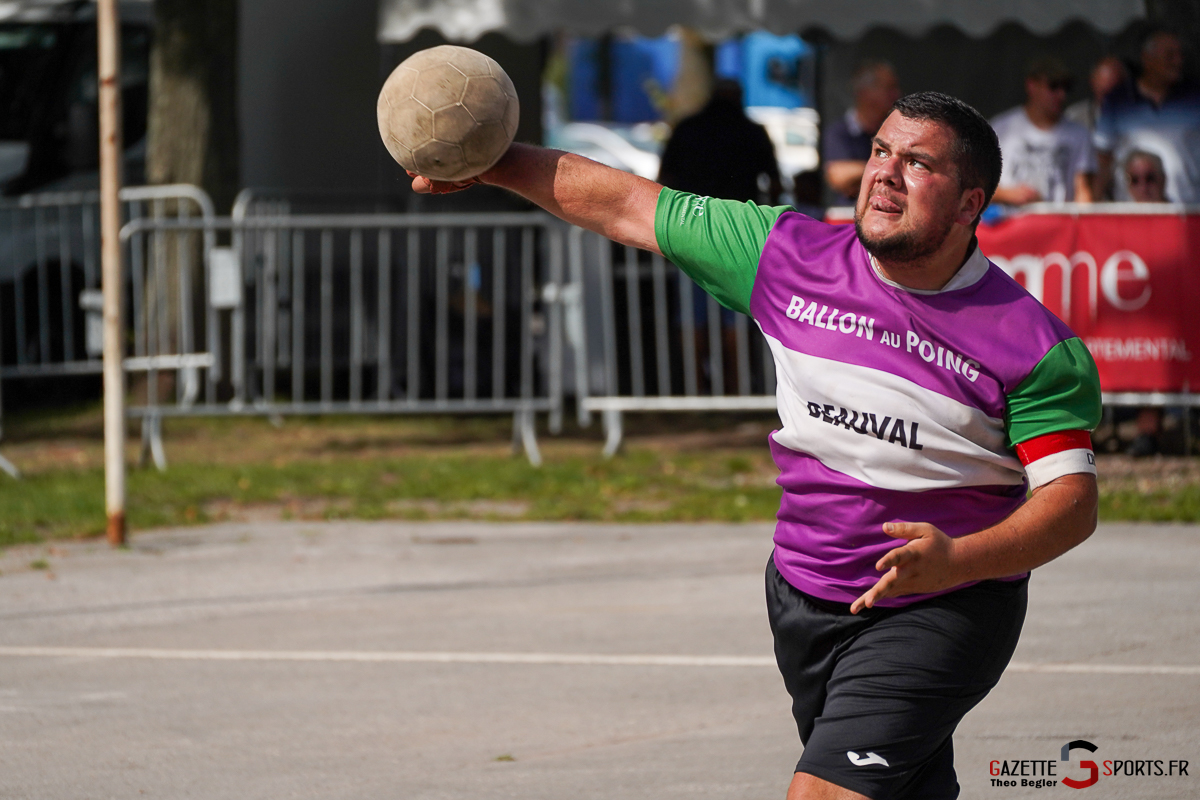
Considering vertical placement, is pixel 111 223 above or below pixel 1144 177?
below

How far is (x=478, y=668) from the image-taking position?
6090 millimetres

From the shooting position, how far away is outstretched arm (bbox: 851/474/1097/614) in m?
2.90

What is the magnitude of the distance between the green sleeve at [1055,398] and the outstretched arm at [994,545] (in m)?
0.12

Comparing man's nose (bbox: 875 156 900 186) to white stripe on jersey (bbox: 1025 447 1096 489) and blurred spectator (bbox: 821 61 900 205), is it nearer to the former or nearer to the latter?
white stripe on jersey (bbox: 1025 447 1096 489)

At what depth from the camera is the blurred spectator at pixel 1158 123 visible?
11086mm

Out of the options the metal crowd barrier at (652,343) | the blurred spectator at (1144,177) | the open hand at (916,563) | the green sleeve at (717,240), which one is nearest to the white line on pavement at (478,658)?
the green sleeve at (717,240)

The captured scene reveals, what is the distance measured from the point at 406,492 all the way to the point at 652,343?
2.77 metres

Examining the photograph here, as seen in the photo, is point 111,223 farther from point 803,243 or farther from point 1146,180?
point 1146,180

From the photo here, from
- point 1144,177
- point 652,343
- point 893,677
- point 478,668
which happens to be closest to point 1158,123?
point 1144,177

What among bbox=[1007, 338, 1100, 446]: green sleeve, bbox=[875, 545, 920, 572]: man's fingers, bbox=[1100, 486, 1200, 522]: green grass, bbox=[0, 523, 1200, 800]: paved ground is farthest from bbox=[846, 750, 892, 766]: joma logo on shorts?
bbox=[1100, 486, 1200, 522]: green grass

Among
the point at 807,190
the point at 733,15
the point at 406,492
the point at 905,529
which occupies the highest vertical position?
the point at 733,15

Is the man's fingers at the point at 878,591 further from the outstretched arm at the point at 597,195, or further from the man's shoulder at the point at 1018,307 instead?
the outstretched arm at the point at 597,195

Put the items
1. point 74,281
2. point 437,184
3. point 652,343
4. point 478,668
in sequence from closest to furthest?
point 437,184 → point 478,668 → point 652,343 → point 74,281

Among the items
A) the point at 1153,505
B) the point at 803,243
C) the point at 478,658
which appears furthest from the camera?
the point at 1153,505
